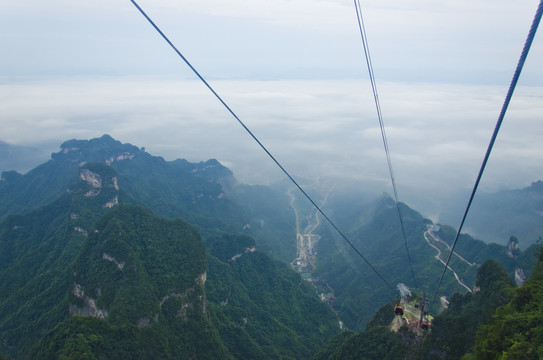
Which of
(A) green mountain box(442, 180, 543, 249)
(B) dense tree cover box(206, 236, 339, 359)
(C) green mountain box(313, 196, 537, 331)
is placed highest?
(A) green mountain box(442, 180, 543, 249)

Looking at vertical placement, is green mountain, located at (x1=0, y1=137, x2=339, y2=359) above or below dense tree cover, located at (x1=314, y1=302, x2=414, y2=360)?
below

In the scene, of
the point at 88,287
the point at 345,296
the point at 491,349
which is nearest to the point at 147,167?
the point at 345,296

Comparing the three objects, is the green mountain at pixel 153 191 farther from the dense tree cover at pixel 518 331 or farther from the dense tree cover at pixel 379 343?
the dense tree cover at pixel 518 331

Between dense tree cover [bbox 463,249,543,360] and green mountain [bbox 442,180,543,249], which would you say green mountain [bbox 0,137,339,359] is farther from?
green mountain [bbox 442,180,543,249]

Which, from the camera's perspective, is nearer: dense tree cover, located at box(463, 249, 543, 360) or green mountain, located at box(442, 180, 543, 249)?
dense tree cover, located at box(463, 249, 543, 360)

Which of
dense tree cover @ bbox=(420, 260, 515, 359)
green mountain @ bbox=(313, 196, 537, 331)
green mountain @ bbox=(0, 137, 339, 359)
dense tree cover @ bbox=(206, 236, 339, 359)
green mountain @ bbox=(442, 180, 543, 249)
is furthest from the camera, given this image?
green mountain @ bbox=(442, 180, 543, 249)

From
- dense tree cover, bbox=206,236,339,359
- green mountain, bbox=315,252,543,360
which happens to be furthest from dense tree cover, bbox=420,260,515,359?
dense tree cover, bbox=206,236,339,359

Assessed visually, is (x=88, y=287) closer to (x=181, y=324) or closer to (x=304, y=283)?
(x=181, y=324)

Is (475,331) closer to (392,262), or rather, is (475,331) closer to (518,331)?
(518,331)

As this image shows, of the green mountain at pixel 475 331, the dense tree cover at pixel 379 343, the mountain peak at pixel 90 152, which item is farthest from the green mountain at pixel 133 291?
the mountain peak at pixel 90 152
